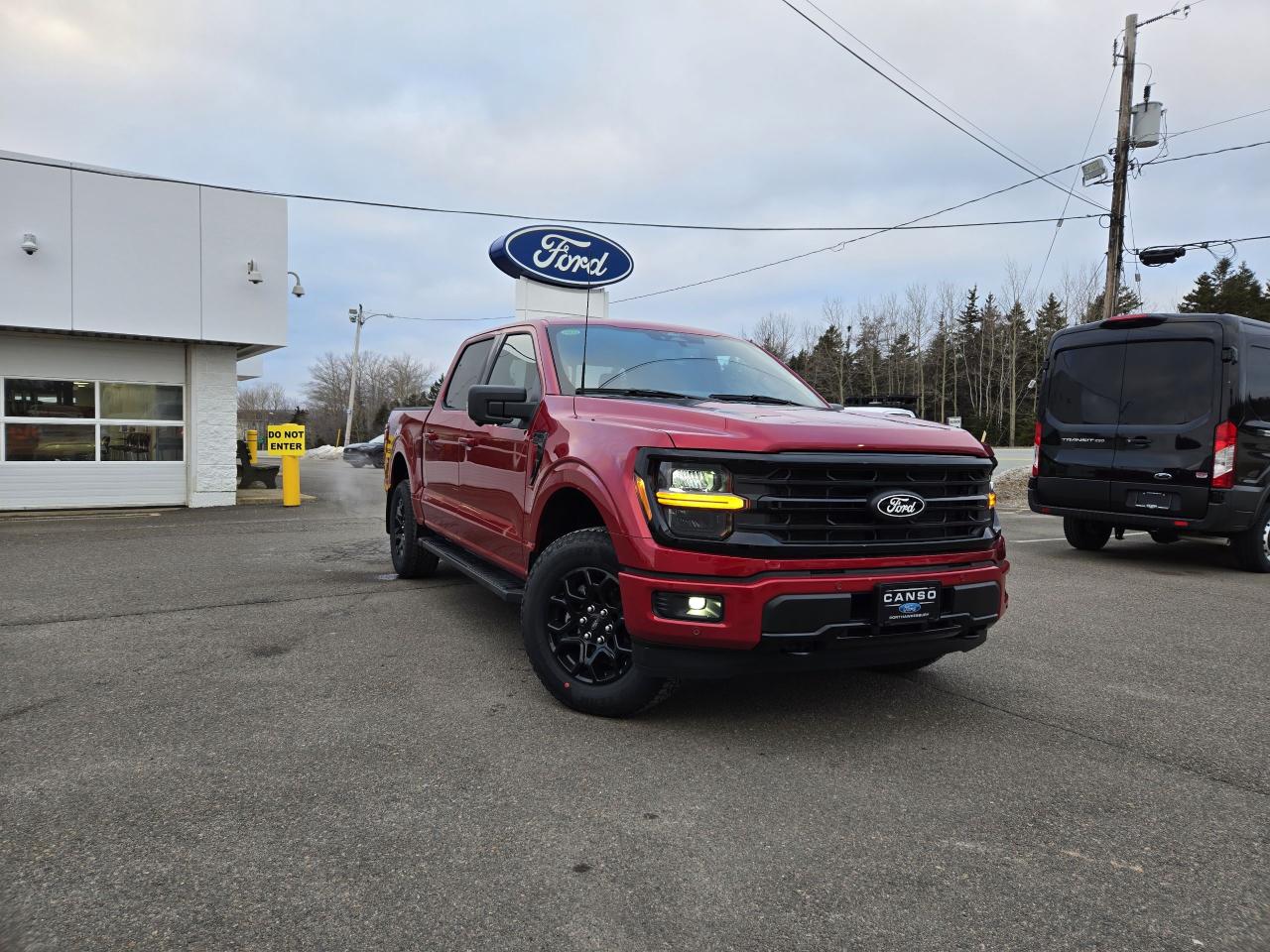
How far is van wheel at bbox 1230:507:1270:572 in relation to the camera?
7840mm

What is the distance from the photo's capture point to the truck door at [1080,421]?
27.0 ft

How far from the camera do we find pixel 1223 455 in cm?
744

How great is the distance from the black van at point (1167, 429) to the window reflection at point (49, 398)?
13.1 metres

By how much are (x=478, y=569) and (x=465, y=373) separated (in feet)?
5.43

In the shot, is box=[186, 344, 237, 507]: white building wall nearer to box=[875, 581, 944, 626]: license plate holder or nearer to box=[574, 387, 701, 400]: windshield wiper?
box=[574, 387, 701, 400]: windshield wiper

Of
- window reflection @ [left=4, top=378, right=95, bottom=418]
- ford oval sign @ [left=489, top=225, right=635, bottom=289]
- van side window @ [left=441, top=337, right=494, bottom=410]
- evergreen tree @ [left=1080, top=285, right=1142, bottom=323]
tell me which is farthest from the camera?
evergreen tree @ [left=1080, top=285, right=1142, bottom=323]

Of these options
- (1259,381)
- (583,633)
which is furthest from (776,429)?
(1259,381)

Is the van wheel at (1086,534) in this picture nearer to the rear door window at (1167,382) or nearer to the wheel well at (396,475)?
the rear door window at (1167,382)

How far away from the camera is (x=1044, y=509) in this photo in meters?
8.80

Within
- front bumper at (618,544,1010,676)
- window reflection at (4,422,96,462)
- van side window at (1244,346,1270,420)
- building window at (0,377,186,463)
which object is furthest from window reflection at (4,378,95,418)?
van side window at (1244,346,1270,420)

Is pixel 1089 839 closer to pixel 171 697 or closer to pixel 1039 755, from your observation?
pixel 1039 755

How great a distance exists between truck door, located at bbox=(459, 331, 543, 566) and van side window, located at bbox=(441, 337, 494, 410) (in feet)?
1.08

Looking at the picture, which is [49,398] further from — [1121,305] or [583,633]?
[1121,305]

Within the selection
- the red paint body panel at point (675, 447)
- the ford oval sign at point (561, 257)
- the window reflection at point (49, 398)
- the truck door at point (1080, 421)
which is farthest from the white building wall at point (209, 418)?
the truck door at point (1080, 421)
